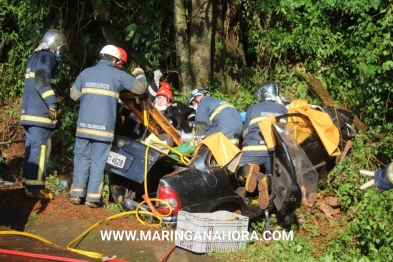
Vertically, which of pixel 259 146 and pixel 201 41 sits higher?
pixel 201 41

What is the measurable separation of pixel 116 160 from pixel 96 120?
621mm

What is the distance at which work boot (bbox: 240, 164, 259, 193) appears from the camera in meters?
7.40

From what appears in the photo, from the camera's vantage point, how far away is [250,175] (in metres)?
7.41

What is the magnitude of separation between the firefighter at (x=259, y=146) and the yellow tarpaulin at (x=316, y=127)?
0.43 metres

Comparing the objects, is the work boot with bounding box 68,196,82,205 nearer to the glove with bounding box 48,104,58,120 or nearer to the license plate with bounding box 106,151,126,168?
the license plate with bounding box 106,151,126,168

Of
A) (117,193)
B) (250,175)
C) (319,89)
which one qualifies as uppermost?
(319,89)

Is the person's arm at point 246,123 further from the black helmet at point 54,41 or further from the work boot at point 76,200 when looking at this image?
the black helmet at point 54,41

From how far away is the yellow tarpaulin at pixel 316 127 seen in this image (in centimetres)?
780

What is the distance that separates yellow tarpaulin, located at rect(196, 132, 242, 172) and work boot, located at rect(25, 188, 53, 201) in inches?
99.8

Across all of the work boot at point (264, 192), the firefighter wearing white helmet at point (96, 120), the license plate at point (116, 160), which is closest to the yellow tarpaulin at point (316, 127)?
the work boot at point (264, 192)

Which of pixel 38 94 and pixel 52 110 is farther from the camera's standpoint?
pixel 38 94

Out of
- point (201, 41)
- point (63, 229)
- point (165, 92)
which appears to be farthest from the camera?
point (201, 41)

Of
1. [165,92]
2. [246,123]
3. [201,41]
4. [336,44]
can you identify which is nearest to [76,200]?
[165,92]

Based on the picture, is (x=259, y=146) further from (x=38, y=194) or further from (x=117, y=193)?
(x=38, y=194)
